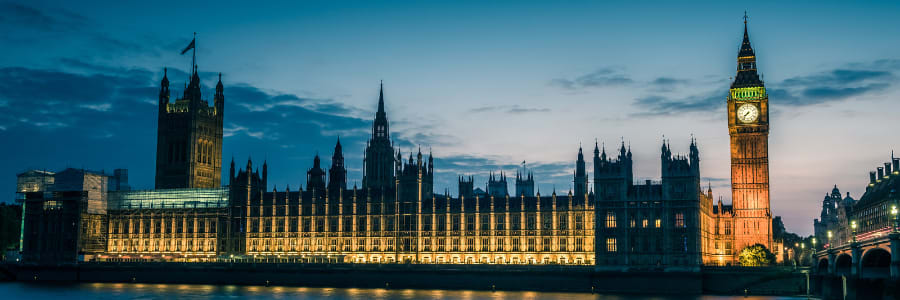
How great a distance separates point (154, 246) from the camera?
151125 millimetres

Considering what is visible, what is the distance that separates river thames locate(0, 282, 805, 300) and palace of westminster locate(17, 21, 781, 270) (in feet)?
49.7

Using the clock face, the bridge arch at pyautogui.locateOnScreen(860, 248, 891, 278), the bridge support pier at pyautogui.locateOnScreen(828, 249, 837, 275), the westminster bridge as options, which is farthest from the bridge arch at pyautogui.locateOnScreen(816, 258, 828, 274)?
the clock face

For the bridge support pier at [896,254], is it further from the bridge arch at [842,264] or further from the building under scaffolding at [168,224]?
the building under scaffolding at [168,224]

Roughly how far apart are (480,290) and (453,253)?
663 inches

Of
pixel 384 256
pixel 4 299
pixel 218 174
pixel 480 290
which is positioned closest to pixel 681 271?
pixel 480 290

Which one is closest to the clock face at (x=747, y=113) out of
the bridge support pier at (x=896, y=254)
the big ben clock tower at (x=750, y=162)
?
the big ben clock tower at (x=750, y=162)

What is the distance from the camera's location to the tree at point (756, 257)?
124m

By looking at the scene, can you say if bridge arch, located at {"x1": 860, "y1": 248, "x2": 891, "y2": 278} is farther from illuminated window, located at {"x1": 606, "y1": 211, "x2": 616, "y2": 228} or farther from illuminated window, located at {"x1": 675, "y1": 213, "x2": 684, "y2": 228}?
illuminated window, located at {"x1": 606, "y1": 211, "x2": 616, "y2": 228}

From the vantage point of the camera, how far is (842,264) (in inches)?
3698

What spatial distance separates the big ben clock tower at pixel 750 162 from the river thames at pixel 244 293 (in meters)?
36.3

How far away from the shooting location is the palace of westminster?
116 metres

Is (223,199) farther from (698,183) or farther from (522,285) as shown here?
(698,183)

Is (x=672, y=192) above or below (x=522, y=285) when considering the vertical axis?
above

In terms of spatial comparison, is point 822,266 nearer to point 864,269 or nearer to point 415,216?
point 864,269
